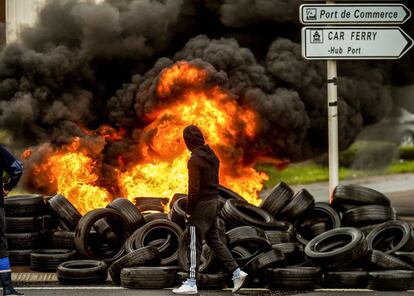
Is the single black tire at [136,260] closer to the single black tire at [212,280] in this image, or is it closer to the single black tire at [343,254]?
the single black tire at [212,280]

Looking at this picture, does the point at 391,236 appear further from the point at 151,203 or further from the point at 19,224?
the point at 19,224

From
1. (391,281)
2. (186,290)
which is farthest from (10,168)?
(391,281)

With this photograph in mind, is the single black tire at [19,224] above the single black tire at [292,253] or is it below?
above

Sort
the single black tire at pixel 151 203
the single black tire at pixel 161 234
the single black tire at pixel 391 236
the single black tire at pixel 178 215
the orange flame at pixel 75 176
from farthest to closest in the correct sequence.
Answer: the orange flame at pixel 75 176
the single black tire at pixel 151 203
the single black tire at pixel 178 215
the single black tire at pixel 161 234
the single black tire at pixel 391 236

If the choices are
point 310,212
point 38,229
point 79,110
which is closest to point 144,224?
point 38,229

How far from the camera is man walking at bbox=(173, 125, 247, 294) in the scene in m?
8.23

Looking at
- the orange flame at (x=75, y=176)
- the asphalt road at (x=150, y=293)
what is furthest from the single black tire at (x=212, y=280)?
the orange flame at (x=75, y=176)

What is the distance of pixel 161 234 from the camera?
424 inches

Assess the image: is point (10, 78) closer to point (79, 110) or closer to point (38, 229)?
point (79, 110)

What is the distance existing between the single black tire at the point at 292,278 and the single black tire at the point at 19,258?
4.00 metres

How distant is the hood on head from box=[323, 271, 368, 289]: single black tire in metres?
2.28

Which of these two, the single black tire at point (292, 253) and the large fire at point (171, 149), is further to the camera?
the large fire at point (171, 149)

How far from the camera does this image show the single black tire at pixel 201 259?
891 centimetres

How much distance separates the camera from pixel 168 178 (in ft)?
47.2
